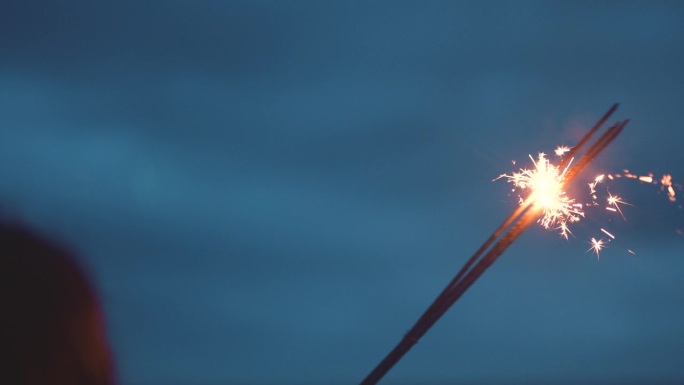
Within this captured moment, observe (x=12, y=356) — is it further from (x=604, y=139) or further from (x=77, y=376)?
(x=604, y=139)

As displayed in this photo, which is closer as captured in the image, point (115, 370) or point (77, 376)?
point (77, 376)

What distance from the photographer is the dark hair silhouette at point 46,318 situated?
4117mm

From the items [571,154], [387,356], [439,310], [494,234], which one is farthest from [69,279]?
[571,154]

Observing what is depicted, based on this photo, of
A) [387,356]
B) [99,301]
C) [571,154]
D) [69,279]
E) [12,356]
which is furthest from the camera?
[99,301]

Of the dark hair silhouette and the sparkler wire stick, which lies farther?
the dark hair silhouette

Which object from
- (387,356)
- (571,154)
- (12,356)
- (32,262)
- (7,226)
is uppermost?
(7,226)

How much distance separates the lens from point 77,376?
179 inches

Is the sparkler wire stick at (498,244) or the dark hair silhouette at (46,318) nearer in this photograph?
the sparkler wire stick at (498,244)

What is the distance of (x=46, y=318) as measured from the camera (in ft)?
14.5

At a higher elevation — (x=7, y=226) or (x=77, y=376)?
(x=7, y=226)

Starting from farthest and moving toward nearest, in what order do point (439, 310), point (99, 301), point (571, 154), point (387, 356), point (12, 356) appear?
point (99, 301) < point (12, 356) < point (387, 356) < point (439, 310) < point (571, 154)

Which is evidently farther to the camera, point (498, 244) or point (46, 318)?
point (46, 318)

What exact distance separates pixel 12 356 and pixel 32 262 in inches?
30.6

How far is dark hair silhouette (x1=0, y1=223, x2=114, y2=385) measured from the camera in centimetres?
412
